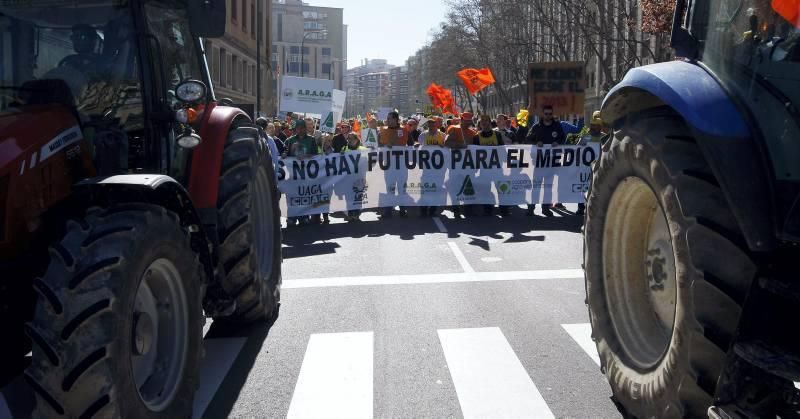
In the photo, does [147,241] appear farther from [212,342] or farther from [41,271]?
[212,342]

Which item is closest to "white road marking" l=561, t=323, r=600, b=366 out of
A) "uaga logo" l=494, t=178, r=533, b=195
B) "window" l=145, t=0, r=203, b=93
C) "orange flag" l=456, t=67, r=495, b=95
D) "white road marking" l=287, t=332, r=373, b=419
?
"white road marking" l=287, t=332, r=373, b=419

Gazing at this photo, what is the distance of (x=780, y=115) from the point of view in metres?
2.90

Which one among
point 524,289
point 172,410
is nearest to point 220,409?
point 172,410

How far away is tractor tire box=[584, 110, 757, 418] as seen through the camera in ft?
9.36

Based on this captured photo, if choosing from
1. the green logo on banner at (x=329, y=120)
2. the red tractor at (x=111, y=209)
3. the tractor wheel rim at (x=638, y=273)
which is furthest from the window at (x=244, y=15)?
the tractor wheel rim at (x=638, y=273)

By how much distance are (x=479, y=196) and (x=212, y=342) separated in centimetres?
872

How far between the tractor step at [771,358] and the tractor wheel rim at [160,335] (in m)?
2.46

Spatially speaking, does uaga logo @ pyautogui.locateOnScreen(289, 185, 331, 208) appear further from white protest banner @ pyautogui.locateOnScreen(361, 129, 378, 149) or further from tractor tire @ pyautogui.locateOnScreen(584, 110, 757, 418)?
tractor tire @ pyautogui.locateOnScreen(584, 110, 757, 418)

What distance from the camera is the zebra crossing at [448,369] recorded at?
431cm

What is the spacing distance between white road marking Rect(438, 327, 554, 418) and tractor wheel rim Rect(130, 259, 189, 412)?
61.5 inches

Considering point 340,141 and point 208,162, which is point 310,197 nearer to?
point 340,141

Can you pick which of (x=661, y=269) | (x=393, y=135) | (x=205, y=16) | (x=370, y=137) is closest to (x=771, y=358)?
(x=661, y=269)

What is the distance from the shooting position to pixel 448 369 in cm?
500

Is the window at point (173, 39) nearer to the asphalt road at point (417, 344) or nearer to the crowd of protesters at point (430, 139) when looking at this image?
the asphalt road at point (417, 344)
